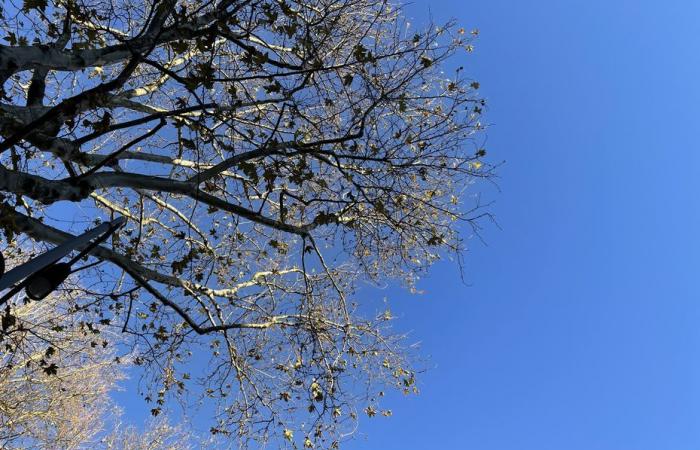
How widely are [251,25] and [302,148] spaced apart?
1.81m

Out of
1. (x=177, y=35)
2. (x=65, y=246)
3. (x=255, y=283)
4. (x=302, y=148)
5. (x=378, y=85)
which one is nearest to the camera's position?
(x=65, y=246)

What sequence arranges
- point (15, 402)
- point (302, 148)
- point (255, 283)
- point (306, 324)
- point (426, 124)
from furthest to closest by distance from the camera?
point (15, 402) < point (255, 283) < point (306, 324) < point (426, 124) < point (302, 148)

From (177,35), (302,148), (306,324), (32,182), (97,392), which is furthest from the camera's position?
(97,392)

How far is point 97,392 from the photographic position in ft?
54.5

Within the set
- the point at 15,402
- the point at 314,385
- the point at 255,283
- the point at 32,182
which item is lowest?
the point at 32,182

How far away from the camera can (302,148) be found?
617 cm

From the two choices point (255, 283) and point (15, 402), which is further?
point (15, 402)

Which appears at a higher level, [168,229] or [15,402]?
[168,229]

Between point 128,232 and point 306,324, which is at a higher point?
point 128,232

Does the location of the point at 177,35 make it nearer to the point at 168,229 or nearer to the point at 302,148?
the point at 302,148

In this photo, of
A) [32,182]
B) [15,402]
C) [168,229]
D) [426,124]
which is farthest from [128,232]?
[15,402]

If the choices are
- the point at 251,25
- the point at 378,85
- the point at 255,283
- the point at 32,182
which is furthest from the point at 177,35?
the point at 255,283

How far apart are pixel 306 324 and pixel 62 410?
10.4m

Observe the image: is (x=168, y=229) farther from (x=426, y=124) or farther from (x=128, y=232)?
(x=426, y=124)
